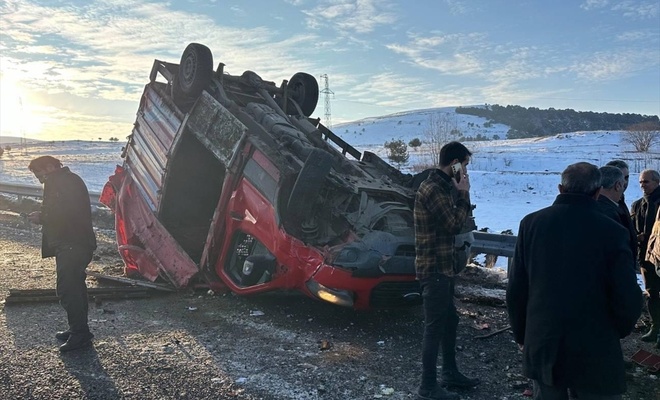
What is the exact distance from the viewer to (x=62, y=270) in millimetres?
4273

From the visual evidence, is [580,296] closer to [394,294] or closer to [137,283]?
[394,294]

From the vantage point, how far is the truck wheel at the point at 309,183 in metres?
4.43

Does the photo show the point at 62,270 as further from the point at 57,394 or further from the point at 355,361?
the point at 355,361

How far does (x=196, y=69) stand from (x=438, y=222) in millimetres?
3654

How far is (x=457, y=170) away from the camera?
3369 millimetres

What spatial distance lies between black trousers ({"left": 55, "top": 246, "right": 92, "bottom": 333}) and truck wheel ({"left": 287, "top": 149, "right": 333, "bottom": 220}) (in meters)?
1.77

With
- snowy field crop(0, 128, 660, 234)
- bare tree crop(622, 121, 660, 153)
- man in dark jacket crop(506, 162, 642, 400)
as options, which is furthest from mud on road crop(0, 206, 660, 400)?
bare tree crop(622, 121, 660, 153)

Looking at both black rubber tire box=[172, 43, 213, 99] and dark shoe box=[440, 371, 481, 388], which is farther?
black rubber tire box=[172, 43, 213, 99]

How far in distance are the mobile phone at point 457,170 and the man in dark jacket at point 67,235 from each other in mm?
3007

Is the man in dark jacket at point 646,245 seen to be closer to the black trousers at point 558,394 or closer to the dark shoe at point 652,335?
the dark shoe at point 652,335

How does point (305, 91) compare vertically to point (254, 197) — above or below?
above

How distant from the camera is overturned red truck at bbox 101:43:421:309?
4.45 m

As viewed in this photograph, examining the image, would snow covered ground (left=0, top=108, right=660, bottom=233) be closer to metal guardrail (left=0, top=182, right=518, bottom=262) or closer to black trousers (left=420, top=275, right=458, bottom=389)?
metal guardrail (left=0, top=182, right=518, bottom=262)

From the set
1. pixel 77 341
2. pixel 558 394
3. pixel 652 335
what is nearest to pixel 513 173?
pixel 652 335
